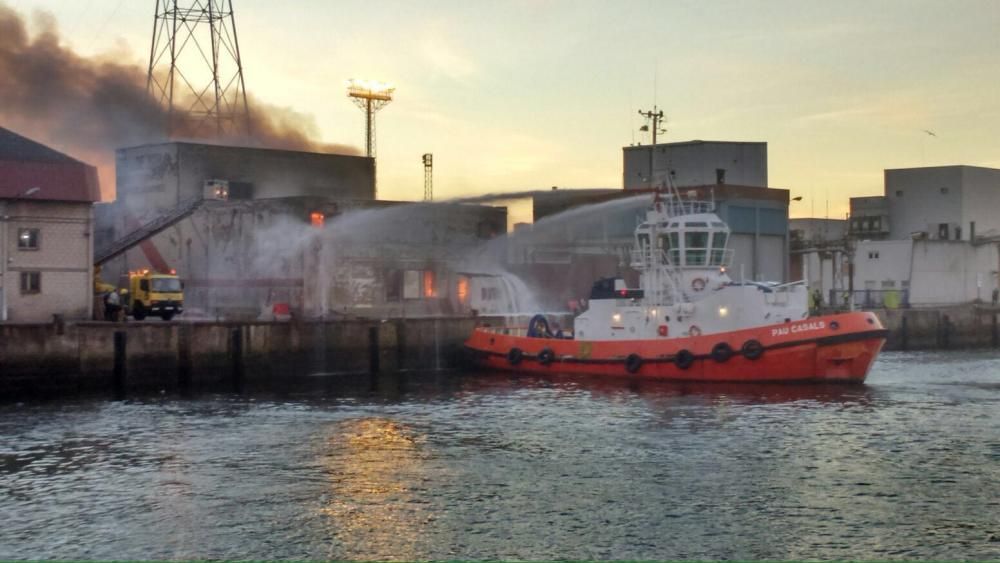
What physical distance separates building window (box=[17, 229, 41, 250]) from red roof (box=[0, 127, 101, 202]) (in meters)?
1.42

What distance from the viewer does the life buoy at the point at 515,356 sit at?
52562mm

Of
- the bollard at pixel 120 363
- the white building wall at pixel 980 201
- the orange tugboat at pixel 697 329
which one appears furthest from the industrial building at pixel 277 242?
the white building wall at pixel 980 201

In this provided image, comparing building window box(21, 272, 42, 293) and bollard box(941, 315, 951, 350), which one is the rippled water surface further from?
bollard box(941, 315, 951, 350)

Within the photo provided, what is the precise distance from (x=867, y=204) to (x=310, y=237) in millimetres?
64055

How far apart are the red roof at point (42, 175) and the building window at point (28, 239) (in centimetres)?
142

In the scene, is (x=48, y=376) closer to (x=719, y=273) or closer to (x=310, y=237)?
(x=310, y=237)

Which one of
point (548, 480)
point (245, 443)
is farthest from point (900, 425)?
point (245, 443)

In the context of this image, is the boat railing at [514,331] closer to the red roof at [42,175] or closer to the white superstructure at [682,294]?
the white superstructure at [682,294]

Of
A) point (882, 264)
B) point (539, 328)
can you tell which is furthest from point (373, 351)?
point (882, 264)

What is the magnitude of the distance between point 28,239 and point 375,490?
2806 centimetres

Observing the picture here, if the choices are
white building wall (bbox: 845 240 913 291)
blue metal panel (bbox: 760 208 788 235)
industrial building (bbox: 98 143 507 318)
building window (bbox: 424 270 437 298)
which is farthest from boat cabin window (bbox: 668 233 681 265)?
white building wall (bbox: 845 240 913 291)

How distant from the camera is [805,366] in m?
44.6

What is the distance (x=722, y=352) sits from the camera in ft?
150

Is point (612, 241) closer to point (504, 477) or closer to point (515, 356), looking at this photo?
point (515, 356)
